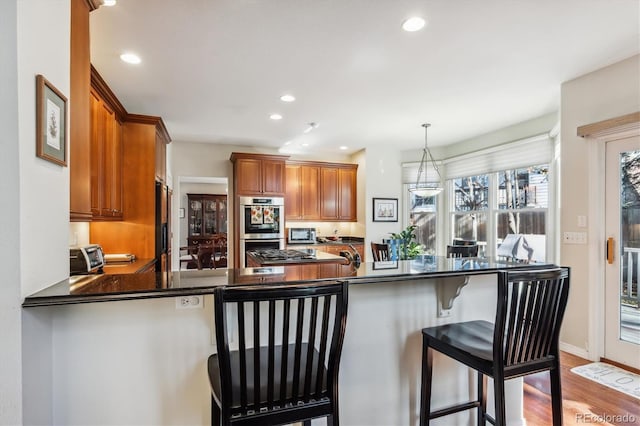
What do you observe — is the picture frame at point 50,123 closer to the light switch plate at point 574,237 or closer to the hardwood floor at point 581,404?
the hardwood floor at point 581,404

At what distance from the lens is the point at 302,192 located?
6.05m

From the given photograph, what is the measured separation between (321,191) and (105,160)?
363 centimetres

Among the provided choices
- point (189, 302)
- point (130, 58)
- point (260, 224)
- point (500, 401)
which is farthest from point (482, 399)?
point (260, 224)

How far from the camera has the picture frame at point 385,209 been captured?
19.4ft

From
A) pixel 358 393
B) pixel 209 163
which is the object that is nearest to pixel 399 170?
pixel 209 163

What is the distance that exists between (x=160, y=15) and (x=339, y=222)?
4782mm

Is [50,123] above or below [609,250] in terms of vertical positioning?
above

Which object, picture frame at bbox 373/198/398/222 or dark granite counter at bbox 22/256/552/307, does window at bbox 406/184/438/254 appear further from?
dark granite counter at bbox 22/256/552/307

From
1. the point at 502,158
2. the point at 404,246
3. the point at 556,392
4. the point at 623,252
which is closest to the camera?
the point at 556,392

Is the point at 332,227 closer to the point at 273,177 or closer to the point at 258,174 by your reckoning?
the point at 273,177

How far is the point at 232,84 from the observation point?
314cm

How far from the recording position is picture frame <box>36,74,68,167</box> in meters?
1.11

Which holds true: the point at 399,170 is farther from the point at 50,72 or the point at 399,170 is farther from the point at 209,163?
the point at 50,72

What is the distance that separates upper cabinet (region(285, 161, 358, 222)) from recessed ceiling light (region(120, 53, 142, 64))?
11.3ft
